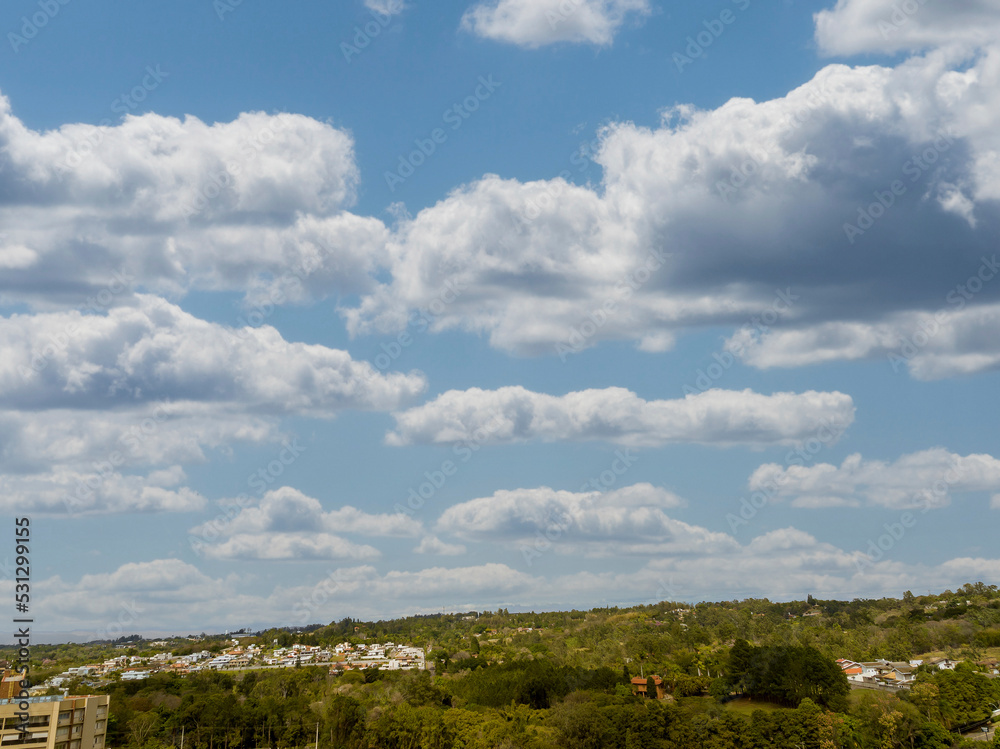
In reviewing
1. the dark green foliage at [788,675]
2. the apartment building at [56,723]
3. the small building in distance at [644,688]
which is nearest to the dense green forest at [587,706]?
the dark green foliage at [788,675]

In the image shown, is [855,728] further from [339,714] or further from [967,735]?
[339,714]

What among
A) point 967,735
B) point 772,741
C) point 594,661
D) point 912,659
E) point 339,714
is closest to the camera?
point 772,741

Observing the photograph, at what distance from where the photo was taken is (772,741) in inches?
3110

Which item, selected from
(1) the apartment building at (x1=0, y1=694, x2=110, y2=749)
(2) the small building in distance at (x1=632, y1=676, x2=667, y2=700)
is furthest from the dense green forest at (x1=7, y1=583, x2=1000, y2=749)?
(1) the apartment building at (x1=0, y1=694, x2=110, y2=749)

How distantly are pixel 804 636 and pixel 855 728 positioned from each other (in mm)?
89880

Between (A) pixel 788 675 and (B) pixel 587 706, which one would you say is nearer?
(B) pixel 587 706

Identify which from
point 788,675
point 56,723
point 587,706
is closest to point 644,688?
point 788,675

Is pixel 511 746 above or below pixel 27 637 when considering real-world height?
below

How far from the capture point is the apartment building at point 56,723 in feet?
187

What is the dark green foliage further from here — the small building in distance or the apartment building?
the apartment building

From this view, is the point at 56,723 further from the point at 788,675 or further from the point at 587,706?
the point at 788,675

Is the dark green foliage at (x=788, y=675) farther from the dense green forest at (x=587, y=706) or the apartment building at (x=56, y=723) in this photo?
the apartment building at (x=56, y=723)

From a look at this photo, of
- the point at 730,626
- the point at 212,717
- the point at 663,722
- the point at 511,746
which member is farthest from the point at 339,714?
the point at 730,626

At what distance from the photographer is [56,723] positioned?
5978 cm
